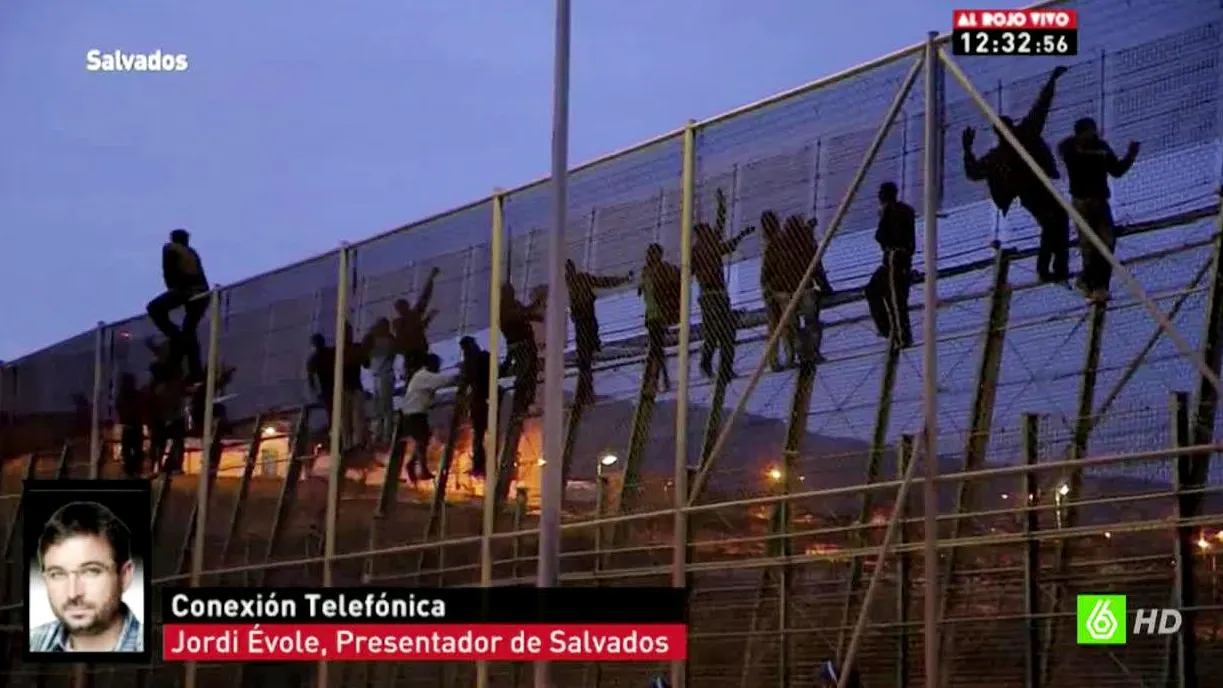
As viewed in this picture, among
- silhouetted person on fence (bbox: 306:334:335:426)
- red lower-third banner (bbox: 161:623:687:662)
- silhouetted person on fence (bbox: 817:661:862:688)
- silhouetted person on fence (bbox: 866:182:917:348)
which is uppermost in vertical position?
silhouetted person on fence (bbox: 306:334:335:426)

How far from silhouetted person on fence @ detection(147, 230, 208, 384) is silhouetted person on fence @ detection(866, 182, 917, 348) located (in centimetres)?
1263

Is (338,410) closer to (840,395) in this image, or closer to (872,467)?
(840,395)

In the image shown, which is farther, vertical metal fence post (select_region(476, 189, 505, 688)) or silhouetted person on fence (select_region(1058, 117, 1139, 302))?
vertical metal fence post (select_region(476, 189, 505, 688))

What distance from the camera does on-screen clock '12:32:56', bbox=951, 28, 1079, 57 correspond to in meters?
14.1

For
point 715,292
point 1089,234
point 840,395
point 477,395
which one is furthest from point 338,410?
point 1089,234

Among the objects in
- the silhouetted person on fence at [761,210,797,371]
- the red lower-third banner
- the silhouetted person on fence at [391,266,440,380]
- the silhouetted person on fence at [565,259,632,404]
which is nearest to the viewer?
the red lower-third banner

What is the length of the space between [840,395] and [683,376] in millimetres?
1603

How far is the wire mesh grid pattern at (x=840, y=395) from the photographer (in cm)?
1348

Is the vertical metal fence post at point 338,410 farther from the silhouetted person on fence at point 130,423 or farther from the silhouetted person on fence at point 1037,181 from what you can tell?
the silhouetted person on fence at point 1037,181

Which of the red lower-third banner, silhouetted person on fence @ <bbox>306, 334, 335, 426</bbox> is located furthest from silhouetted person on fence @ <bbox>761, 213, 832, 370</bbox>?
silhouetted person on fence @ <bbox>306, 334, 335, 426</bbox>

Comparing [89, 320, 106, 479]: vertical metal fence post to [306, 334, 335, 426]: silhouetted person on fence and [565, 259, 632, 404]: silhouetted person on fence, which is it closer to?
[306, 334, 335, 426]: silhouetted person on fence

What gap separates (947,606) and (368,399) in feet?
29.7

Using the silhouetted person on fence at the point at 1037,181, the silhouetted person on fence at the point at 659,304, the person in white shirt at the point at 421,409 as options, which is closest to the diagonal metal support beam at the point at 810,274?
the silhouetted person on fence at the point at 1037,181

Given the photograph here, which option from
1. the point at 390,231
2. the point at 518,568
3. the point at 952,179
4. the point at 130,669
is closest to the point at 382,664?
the point at 518,568
